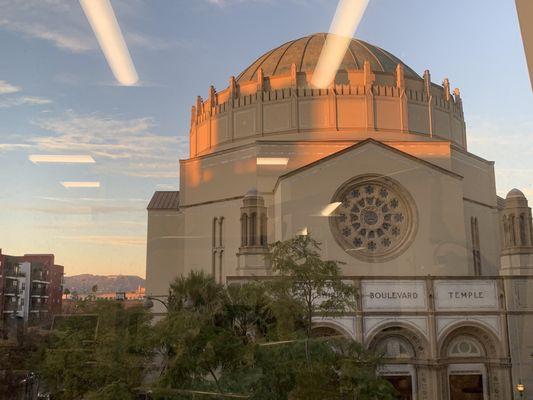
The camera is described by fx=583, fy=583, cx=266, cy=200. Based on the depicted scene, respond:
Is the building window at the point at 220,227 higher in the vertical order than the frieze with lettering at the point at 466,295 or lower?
higher

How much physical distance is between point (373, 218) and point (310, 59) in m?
→ 12.9

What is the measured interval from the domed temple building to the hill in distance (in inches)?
220

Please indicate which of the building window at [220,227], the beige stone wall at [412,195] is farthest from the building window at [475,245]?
the building window at [220,227]

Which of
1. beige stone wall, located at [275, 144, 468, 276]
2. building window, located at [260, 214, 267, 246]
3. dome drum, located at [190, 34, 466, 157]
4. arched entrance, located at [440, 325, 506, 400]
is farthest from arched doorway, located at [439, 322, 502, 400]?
dome drum, located at [190, 34, 466, 157]

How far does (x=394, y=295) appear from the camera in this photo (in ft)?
76.3

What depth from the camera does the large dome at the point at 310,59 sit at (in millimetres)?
35094

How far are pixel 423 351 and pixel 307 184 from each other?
8999 mm

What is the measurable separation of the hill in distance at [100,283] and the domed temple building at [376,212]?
5.59m

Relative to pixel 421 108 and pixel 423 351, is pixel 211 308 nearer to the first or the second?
pixel 423 351

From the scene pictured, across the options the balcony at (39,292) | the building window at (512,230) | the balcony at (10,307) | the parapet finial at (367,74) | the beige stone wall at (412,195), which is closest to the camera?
the balcony at (10,307)

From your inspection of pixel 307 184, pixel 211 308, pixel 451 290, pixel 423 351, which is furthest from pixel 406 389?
pixel 211 308

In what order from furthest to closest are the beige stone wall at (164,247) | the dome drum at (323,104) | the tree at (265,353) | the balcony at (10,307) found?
the dome drum at (323,104)
the beige stone wall at (164,247)
the balcony at (10,307)
the tree at (265,353)

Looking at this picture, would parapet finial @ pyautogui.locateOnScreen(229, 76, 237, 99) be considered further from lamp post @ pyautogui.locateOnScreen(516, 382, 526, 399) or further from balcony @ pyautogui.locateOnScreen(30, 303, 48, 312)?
lamp post @ pyautogui.locateOnScreen(516, 382, 526, 399)

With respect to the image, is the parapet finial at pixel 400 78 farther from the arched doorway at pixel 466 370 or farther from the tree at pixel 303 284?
the tree at pixel 303 284
